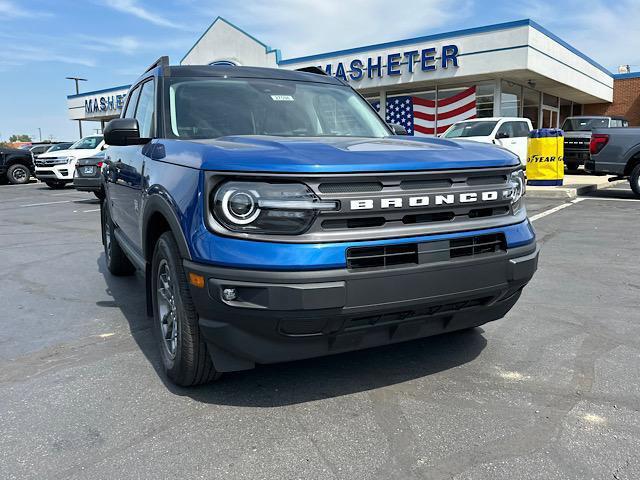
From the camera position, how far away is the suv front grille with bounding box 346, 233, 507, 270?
2.44m

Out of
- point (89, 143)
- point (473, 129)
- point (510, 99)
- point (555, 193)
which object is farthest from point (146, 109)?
point (510, 99)

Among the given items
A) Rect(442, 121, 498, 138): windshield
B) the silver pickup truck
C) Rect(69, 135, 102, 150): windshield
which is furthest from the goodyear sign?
Rect(69, 135, 102, 150): windshield

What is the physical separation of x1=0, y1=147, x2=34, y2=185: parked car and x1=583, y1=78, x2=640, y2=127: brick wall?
29639mm

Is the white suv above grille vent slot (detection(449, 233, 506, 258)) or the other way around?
above

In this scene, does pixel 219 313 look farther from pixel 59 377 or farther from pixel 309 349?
pixel 59 377

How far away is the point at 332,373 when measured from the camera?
3178 mm

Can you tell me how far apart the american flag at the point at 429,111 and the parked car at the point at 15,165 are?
1554 cm

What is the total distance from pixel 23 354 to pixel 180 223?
→ 1875 millimetres

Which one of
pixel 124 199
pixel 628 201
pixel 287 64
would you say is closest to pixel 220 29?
pixel 287 64

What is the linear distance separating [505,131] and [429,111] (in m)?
6.58

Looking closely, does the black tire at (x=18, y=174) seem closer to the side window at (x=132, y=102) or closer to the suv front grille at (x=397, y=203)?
the side window at (x=132, y=102)

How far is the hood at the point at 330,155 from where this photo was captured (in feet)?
7.98

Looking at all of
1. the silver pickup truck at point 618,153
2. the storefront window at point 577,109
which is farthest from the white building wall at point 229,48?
the storefront window at point 577,109

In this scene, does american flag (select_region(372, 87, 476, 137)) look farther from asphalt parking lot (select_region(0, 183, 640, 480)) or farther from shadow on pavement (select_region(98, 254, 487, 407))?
shadow on pavement (select_region(98, 254, 487, 407))
